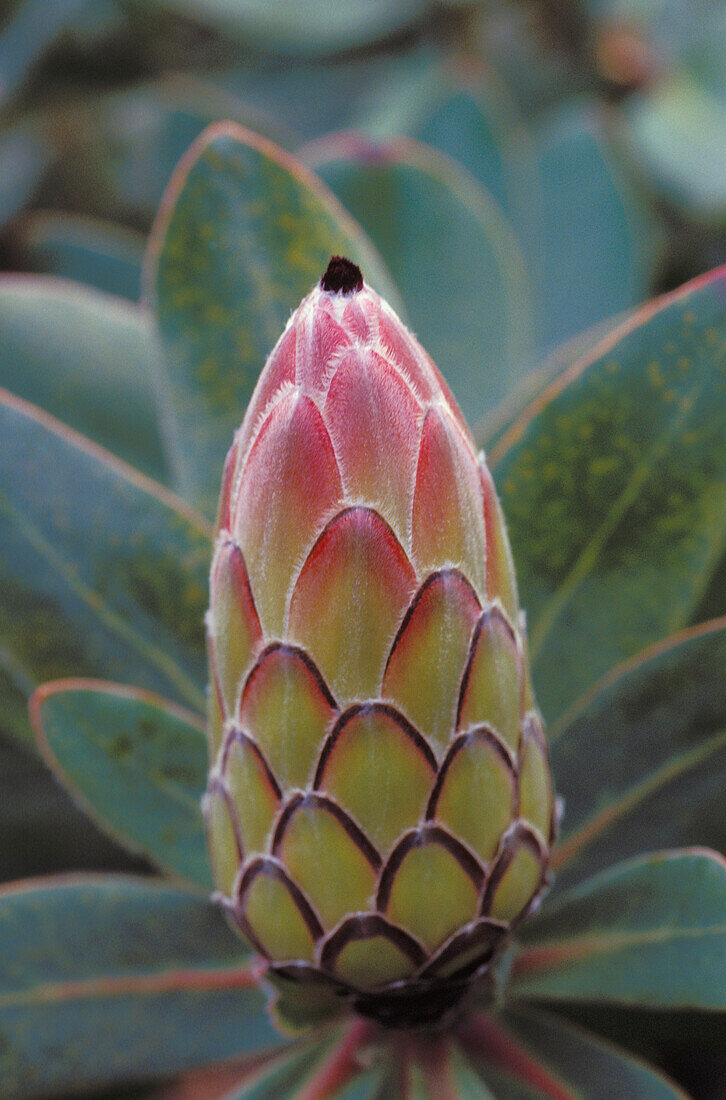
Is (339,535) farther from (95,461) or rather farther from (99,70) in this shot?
(99,70)

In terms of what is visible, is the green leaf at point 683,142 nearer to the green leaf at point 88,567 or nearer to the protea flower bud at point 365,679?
the green leaf at point 88,567

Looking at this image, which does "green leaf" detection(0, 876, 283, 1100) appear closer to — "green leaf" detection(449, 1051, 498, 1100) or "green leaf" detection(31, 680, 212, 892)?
"green leaf" detection(31, 680, 212, 892)

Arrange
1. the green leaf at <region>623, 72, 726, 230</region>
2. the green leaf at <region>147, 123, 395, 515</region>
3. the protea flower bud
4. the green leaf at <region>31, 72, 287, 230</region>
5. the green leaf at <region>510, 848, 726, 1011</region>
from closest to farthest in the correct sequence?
the protea flower bud
the green leaf at <region>510, 848, 726, 1011</region>
the green leaf at <region>147, 123, 395, 515</region>
the green leaf at <region>623, 72, 726, 230</region>
the green leaf at <region>31, 72, 287, 230</region>

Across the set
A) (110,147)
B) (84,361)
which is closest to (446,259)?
(84,361)

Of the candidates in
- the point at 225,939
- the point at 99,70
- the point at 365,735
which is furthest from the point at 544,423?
the point at 99,70

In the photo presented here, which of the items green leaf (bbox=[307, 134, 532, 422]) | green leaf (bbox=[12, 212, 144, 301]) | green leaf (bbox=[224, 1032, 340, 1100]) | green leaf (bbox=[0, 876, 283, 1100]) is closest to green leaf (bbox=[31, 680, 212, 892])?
green leaf (bbox=[0, 876, 283, 1100])

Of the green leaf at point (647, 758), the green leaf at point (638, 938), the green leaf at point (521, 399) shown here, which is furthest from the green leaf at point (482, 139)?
the green leaf at point (638, 938)

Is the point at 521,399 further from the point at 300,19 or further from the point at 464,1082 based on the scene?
the point at 300,19
